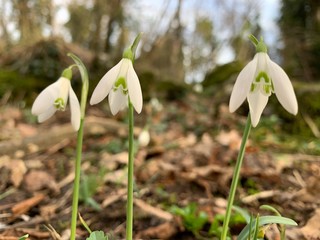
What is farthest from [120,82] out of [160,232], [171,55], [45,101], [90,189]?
[171,55]

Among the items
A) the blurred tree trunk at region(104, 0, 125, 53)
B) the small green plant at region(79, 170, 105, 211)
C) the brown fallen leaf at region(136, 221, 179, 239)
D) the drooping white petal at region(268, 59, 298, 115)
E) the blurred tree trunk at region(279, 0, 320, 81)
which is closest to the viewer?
the drooping white petal at region(268, 59, 298, 115)

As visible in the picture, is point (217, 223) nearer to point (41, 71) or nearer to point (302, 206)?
point (302, 206)

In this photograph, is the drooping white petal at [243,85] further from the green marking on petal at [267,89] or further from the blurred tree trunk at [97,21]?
the blurred tree trunk at [97,21]

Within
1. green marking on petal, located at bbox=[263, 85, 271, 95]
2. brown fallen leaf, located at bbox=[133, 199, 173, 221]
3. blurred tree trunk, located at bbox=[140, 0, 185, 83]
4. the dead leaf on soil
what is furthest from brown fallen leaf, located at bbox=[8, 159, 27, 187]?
blurred tree trunk, located at bbox=[140, 0, 185, 83]

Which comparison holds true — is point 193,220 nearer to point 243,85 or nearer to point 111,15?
point 243,85

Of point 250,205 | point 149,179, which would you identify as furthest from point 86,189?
point 250,205

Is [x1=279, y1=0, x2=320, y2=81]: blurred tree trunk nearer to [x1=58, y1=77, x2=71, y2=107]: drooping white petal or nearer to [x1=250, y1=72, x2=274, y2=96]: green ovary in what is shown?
[x1=250, y1=72, x2=274, y2=96]: green ovary
